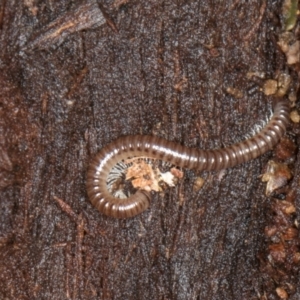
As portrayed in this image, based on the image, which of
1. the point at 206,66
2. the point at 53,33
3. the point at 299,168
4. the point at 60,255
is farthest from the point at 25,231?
the point at 299,168

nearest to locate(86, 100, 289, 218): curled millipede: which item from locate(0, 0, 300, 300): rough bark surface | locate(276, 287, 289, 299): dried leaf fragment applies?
locate(0, 0, 300, 300): rough bark surface

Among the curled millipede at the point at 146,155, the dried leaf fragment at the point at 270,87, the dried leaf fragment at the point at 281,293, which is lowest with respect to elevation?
the dried leaf fragment at the point at 281,293

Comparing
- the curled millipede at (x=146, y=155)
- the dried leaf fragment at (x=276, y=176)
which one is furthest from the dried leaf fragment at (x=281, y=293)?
the curled millipede at (x=146, y=155)

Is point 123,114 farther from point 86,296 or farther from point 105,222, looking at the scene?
point 86,296

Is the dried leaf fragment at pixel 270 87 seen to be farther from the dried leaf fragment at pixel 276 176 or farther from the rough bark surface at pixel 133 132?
the dried leaf fragment at pixel 276 176

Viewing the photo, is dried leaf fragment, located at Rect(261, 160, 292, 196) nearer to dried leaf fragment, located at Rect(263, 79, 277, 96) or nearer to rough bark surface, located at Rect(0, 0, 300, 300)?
rough bark surface, located at Rect(0, 0, 300, 300)

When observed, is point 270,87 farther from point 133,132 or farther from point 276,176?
point 133,132

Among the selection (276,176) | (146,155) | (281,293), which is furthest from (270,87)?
(281,293)
